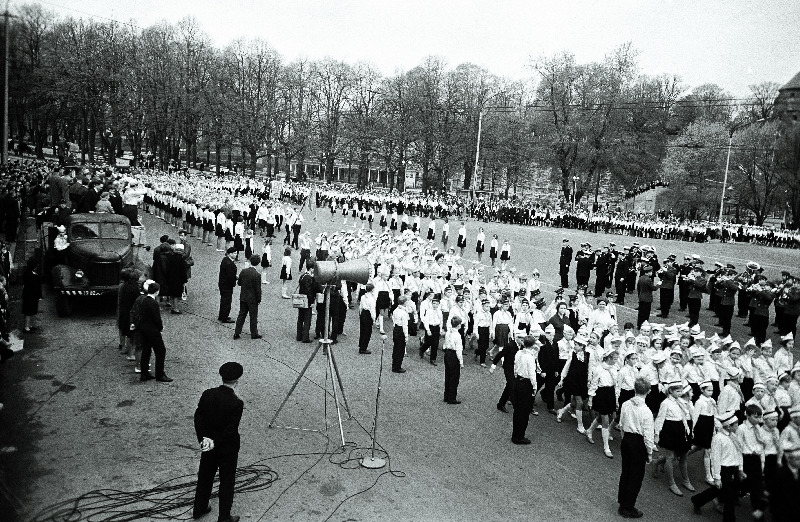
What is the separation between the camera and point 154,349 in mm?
10648

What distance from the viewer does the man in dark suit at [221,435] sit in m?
6.34

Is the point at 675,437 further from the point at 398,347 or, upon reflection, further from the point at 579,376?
the point at 398,347

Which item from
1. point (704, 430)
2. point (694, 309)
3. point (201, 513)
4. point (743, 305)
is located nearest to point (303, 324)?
point (201, 513)

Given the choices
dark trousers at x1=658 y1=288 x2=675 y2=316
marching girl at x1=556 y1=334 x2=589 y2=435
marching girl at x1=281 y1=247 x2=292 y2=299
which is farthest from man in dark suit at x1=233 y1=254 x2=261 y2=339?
dark trousers at x1=658 y1=288 x2=675 y2=316

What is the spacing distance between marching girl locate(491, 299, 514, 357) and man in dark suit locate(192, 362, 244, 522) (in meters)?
8.29

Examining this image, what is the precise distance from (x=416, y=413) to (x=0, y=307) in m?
7.64

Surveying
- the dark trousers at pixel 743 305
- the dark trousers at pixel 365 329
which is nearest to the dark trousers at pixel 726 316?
the dark trousers at pixel 743 305

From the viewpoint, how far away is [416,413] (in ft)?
34.5

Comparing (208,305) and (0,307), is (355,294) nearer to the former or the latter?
(208,305)

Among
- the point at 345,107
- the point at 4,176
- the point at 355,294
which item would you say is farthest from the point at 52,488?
the point at 345,107

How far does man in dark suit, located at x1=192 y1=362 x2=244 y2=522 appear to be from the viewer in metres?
6.34

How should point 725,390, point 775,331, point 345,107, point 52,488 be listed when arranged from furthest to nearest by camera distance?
point 345,107, point 775,331, point 725,390, point 52,488

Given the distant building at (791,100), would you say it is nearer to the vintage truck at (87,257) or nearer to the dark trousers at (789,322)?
the dark trousers at (789,322)

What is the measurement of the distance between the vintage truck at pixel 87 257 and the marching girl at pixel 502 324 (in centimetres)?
920
